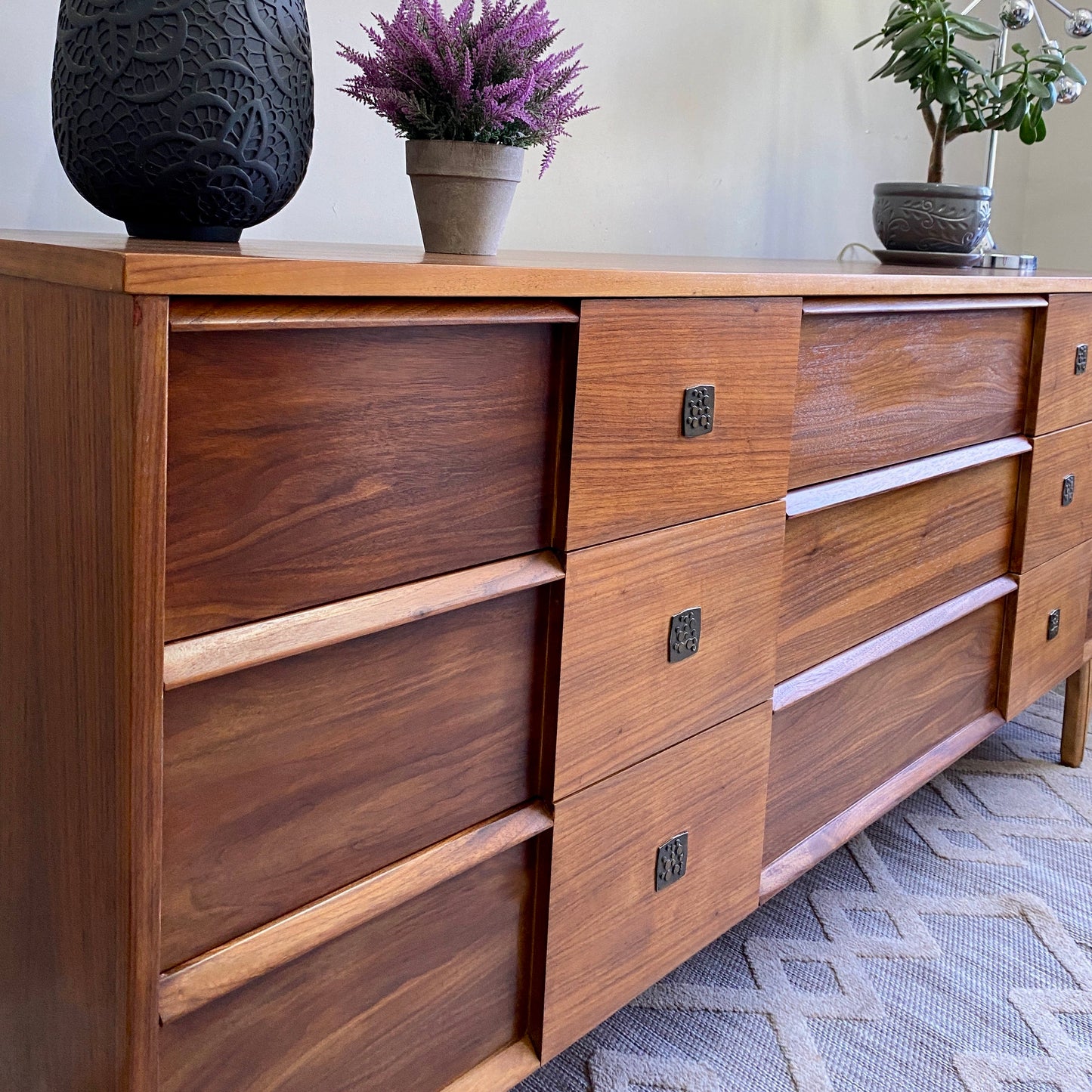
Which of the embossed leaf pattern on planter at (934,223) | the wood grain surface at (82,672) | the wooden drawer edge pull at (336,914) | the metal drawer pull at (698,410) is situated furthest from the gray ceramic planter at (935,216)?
the wood grain surface at (82,672)

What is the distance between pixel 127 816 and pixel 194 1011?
15 cm

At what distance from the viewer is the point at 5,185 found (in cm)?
100

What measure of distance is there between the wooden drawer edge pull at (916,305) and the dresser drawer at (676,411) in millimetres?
60

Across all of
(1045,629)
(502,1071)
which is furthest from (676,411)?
(1045,629)

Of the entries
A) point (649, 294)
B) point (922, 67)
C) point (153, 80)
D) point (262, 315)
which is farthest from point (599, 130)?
point (262, 315)

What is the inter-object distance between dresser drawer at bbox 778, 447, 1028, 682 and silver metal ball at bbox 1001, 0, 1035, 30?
69cm

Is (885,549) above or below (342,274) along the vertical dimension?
below

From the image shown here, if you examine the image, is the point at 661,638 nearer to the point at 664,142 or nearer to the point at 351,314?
the point at 351,314

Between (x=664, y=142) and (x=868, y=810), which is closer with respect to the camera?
(x=868, y=810)

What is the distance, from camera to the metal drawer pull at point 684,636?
3.24 ft

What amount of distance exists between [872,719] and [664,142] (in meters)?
0.87

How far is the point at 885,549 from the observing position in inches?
51.9

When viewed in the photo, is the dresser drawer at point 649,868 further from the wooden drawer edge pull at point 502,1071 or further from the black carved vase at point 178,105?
the black carved vase at point 178,105

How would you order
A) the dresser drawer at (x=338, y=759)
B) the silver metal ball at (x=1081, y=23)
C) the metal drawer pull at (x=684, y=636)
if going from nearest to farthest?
the dresser drawer at (x=338, y=759) → the metal drawer pull at (x=684, y=636) → the silver metal ball at (x=1081, y=23)
